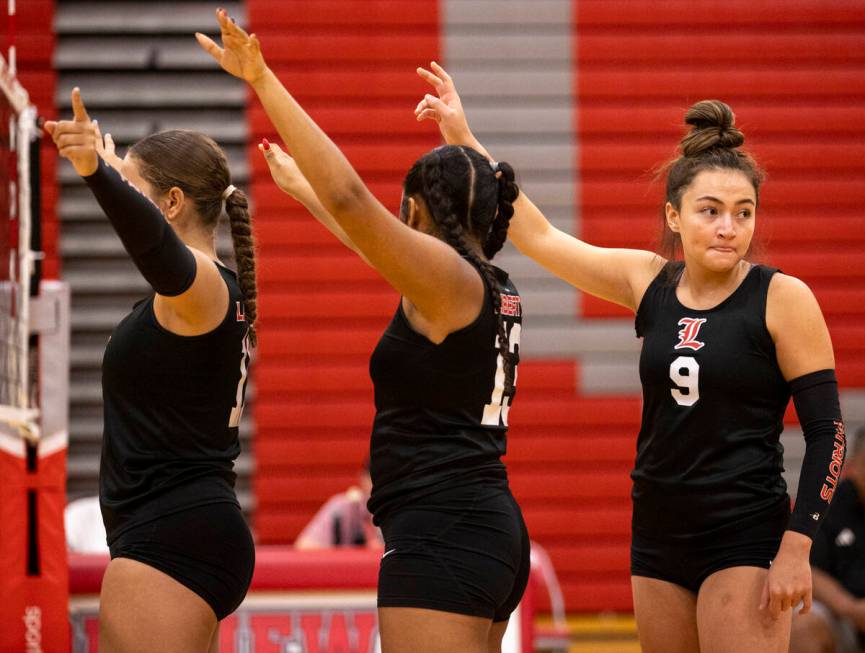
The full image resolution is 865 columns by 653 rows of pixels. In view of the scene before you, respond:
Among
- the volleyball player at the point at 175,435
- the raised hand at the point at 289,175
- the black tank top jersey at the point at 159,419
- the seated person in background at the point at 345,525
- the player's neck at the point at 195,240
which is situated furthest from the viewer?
the seated person in background at the point at 345,525

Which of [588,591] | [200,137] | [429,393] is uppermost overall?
[200,137]

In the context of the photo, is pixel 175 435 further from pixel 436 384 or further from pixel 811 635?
pixel 811 635

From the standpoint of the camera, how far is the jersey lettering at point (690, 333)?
2994 millimetres

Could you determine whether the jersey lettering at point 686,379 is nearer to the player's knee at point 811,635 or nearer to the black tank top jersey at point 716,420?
the black tank top jersey at point 716,420

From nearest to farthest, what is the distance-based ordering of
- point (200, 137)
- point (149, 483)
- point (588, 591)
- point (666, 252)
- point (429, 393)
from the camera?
point (429, 393) < point (149, 483) < point (200, 137) < point (666, 252) < point (588, 591)

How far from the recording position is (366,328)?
23.5 feet

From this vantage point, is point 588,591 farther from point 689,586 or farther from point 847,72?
point 689,586

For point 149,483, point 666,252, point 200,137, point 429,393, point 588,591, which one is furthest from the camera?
point 588,591

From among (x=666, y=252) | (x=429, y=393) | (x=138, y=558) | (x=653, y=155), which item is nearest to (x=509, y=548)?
(x=429, y=393)

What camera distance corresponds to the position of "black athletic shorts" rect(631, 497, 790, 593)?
2.90 m

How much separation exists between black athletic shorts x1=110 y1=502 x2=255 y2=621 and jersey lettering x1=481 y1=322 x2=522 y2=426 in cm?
69

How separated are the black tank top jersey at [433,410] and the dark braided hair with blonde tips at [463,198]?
50 millimetres

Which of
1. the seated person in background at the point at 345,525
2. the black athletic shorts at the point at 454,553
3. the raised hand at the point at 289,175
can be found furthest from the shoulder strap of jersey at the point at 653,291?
the seated person in background at the point at 345,525

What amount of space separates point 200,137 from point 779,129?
516 cm
